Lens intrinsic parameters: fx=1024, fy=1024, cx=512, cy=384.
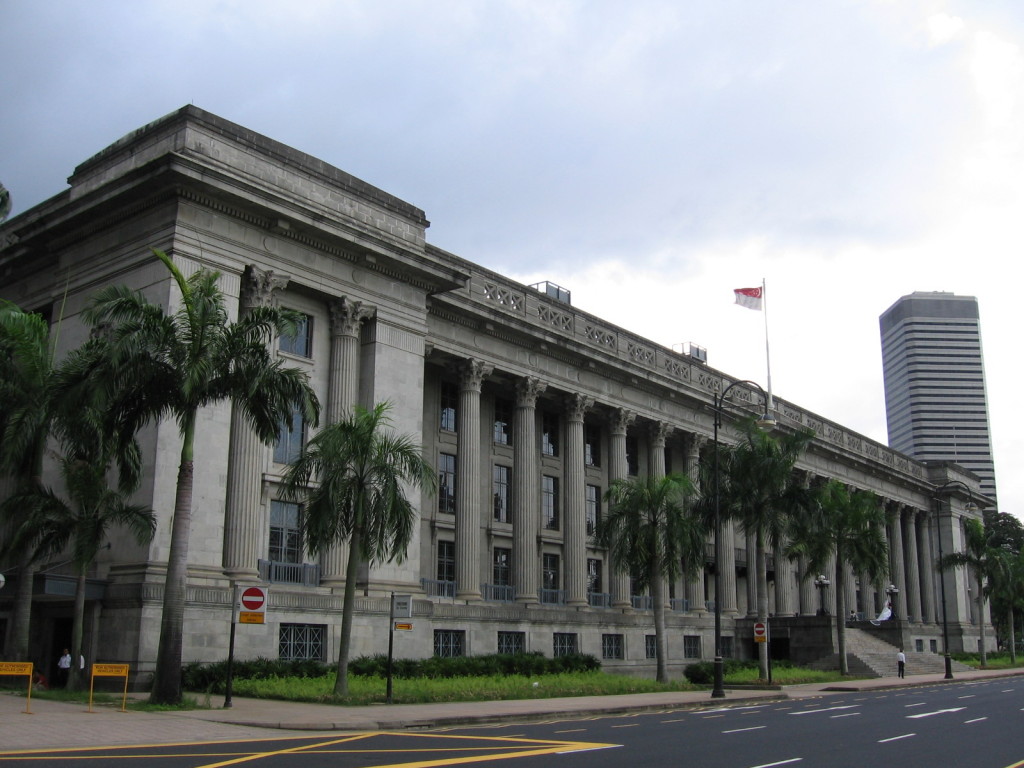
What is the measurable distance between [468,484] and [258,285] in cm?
1403

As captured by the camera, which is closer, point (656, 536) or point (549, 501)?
point (656, 536)

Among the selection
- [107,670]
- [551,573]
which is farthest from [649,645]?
[107,670]

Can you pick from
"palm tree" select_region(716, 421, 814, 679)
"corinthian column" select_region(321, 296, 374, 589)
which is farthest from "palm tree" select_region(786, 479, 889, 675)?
"corinthian column" select_region(321, 296, 374, 589)

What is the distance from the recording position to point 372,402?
39.4 metres

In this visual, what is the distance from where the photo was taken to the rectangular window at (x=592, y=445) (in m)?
57.1

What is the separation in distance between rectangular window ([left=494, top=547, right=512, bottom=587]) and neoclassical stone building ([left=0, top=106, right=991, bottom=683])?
16 cm

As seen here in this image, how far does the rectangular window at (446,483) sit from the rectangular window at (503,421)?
380 cm

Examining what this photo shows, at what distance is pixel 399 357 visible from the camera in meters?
41.0

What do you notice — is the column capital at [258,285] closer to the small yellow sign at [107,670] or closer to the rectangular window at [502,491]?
the small yellow sign at [107,670]

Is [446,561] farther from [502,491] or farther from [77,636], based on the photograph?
[77,636]

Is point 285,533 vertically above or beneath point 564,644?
above

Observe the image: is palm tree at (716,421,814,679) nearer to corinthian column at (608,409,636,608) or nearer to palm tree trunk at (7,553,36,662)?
corinthian column at (608,409,636,608)

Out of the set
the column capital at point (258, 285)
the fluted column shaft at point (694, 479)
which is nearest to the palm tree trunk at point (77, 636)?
the column capital at point (258, 285)

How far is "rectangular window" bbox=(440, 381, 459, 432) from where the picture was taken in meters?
48.5
